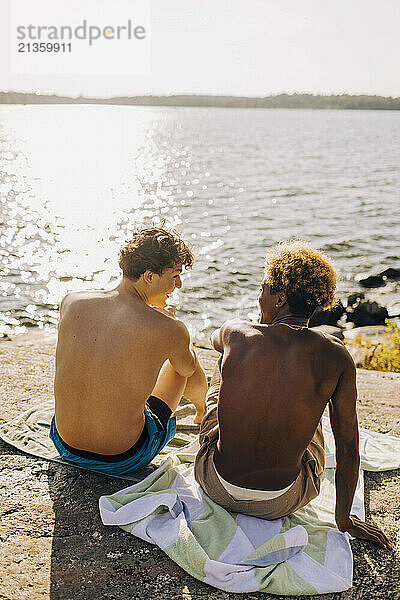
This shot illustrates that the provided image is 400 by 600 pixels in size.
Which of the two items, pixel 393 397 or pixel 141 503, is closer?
pixel 141 503

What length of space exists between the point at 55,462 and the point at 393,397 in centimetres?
274

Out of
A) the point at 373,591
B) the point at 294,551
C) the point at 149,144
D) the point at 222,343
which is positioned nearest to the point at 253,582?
the point at 294,551

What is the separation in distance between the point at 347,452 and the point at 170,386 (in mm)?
1157

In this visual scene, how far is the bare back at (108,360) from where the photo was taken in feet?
10.9

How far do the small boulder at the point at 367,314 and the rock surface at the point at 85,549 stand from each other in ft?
24.5

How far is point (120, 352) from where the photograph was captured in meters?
3.32

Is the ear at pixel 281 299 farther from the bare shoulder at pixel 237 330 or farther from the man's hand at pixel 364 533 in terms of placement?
the man's hand at pixel 364 533

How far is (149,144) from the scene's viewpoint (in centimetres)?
5438

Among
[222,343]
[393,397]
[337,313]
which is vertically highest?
[222,343]

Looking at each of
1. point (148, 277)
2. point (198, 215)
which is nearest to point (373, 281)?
point (198, 215)

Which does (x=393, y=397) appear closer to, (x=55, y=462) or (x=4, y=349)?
(x=55, y=462)

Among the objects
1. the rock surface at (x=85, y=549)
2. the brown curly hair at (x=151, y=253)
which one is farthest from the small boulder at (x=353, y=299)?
the brown curly hair at (x=151, y=253)

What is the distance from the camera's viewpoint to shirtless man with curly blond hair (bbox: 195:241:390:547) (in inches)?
116

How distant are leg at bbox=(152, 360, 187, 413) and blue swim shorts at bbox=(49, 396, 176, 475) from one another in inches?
2.1
